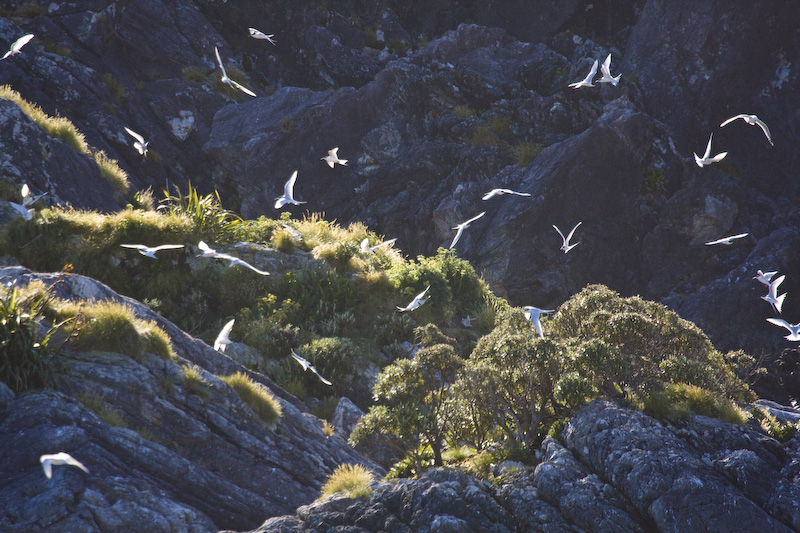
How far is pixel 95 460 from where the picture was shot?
6.83 m

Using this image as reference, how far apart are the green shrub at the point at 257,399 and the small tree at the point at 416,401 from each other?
1279 mm

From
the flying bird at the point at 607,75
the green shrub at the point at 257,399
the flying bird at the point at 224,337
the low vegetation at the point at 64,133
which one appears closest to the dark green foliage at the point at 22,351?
the green shrub at the point at 257,399

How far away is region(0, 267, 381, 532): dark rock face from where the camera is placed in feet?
20.9

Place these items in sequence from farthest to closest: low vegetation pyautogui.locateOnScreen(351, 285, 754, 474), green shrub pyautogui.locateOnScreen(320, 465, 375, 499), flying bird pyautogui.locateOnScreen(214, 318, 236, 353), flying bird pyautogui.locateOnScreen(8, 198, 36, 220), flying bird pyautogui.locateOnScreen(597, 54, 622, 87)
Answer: flying bird pyautogui.locateOnScreen(597, 54, 622, 87) → flying bird pyautogui.locateOnScreen(8, 198, 36, 220) → flying bird pyautogui.locateOnScreen(214, 318, 236, 353) → low vegetation pyautogui.locateOnScreen(351, 285, 754, 474) → green shrub pyautogui.locateOnScreen(320, 465, 375, 499)

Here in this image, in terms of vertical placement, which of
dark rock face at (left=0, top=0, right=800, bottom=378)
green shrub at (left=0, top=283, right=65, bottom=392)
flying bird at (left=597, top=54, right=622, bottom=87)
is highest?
flying bird at (left=597, top=54, right=622, bottom=87)

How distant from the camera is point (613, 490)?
6.87 meters

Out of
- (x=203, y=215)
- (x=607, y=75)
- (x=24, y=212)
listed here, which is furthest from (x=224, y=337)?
(x=607, y=75)

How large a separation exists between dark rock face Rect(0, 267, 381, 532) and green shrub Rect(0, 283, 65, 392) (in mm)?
251

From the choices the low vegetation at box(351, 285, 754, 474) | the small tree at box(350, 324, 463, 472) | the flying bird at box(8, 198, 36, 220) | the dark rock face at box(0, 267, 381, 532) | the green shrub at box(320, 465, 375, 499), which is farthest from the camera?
the flying bird at box(8, 198, 36, 220)

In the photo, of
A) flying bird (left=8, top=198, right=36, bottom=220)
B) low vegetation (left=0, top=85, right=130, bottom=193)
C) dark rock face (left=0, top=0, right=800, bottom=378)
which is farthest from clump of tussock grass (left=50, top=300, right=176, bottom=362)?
dark rock face (left=0, top=0, right=800, bottom=378)

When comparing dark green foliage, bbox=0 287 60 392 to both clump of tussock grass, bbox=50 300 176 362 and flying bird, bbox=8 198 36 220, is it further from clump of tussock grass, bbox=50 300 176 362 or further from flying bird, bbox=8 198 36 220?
flying bird, bbox=8 198 36 220

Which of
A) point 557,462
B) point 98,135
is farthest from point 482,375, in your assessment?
point 98,135

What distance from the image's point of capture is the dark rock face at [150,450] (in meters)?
6.38

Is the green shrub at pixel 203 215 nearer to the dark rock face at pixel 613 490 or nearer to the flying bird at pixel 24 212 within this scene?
the flying bird at pixel 24 212
